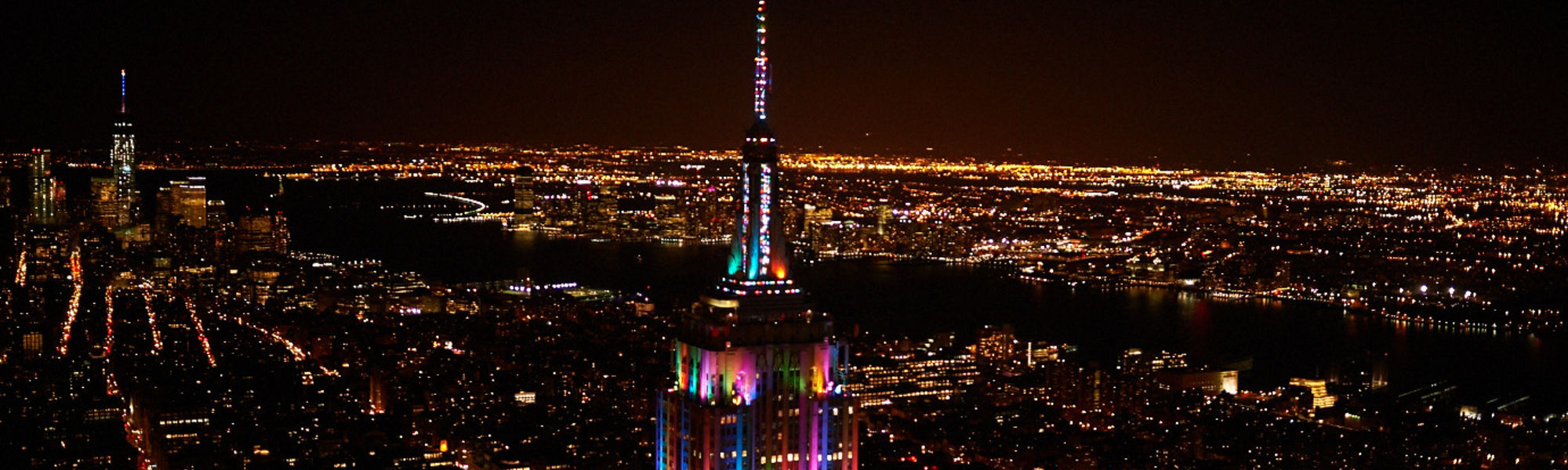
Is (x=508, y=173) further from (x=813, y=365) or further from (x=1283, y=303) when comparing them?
(x=813, y=365)

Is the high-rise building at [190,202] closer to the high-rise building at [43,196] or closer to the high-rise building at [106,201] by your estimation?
the high-rise building at [106,201]

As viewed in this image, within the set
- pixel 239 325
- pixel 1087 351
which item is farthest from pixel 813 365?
pixel 239 325

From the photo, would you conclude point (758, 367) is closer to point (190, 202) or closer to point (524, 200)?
point (190, 202)

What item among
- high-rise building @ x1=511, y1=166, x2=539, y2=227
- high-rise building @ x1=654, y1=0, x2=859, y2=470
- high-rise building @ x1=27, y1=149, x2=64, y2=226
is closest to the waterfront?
high-rise building @ x1=511, y1=166, x2=539, y2=227

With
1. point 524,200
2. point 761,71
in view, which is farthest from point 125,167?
point 761,71

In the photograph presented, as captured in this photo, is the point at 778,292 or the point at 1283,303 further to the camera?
the point at 1283,303

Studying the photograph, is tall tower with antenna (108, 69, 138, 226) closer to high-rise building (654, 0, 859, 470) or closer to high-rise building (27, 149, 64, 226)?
high-rise building (27, 149, 64, 226)
